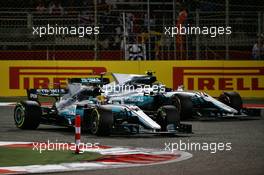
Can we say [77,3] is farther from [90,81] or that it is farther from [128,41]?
[90,81]

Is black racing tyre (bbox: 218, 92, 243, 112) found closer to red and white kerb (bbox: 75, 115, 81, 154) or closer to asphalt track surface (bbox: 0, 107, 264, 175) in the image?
asphalt track surface (bbox: 0, 107, 264, 175)

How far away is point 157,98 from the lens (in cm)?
1767

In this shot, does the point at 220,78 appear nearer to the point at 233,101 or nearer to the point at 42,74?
the point at 42,74

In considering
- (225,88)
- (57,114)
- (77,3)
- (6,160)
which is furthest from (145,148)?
(77,3)

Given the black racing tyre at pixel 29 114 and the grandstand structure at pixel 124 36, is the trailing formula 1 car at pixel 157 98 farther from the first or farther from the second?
the grandstand structure at pixel 124 36

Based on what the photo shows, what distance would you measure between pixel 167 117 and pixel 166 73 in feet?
34.5

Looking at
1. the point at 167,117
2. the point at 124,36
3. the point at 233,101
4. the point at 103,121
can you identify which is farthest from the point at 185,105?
the point at 124,36

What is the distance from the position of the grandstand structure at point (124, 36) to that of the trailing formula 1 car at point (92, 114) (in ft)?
28.0

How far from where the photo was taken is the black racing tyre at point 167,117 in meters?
14.7

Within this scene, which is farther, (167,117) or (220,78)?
(220,78)

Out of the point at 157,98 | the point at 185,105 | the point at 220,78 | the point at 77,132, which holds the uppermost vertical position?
the point at 220,78

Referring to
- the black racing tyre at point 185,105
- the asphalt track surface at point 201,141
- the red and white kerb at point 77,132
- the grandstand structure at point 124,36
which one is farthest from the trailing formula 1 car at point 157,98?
the grandstand structure at point 124,36

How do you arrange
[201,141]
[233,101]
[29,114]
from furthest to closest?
1. [233,101]
2. [29,114]
3. [201,141]

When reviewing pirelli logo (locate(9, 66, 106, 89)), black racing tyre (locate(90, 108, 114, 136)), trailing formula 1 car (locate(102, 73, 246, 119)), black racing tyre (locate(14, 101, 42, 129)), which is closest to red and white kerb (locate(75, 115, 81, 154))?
black racing tyre (locate(90, 108, 114, 136))
